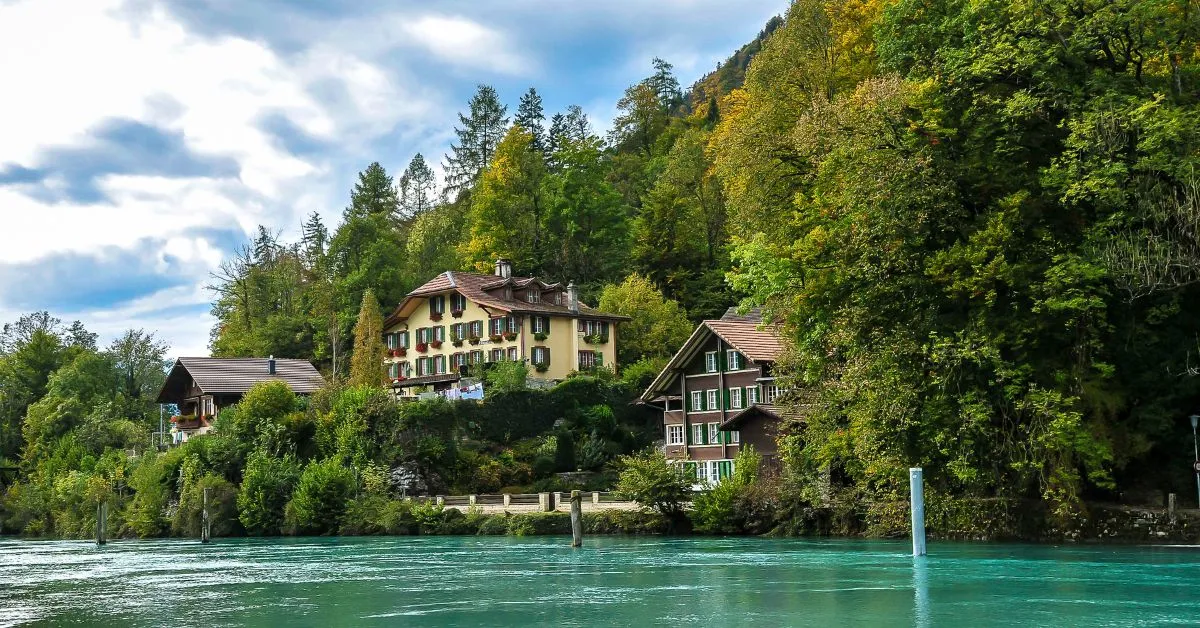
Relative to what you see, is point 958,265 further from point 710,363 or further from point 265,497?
point 265,497

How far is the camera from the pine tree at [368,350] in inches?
2616

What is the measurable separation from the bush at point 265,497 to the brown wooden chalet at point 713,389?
59.9 ft

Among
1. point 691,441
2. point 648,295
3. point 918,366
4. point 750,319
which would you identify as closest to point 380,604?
point 918,366

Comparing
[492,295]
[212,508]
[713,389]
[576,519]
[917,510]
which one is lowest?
[212,508]

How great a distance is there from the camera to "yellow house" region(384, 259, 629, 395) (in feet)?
226

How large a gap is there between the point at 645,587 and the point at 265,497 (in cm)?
3697

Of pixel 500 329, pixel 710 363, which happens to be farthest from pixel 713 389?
pixel 500 329

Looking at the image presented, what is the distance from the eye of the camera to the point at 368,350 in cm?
6700

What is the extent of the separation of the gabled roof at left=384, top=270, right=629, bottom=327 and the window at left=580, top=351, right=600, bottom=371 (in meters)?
2.32

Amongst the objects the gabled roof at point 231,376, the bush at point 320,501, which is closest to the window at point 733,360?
the bush at point 320,501

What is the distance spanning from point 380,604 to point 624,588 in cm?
483

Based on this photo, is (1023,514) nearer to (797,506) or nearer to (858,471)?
(858,471)

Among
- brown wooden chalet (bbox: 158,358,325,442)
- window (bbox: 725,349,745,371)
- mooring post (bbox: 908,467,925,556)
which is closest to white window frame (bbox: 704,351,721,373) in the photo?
window (bbox: 725,349,745,371)

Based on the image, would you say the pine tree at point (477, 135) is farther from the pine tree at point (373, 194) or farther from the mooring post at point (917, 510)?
the mooring post at point (917, 510)
